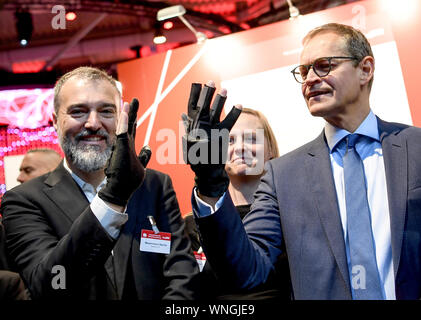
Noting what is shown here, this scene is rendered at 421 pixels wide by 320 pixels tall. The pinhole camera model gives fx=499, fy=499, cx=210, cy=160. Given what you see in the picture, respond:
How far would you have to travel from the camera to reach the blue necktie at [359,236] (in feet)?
4.85

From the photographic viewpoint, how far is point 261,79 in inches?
154

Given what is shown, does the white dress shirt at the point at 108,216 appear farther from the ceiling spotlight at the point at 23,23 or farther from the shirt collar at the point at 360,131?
the ceiling spotlight at the point at 23,23

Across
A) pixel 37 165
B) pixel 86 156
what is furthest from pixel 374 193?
pixel 37 165

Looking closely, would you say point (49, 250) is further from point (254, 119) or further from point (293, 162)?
point (254, 119)

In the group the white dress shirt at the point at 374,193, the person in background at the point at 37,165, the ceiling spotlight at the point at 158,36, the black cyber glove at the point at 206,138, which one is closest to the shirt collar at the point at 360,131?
the white dress shirt at the point at 374,193

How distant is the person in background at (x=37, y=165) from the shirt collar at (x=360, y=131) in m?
2.52

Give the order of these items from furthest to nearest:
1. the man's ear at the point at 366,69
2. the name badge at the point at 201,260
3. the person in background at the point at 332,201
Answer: the name badge at the point at 201,260, the man's ear at the point at 366,69, the person in background at the point at 332,201

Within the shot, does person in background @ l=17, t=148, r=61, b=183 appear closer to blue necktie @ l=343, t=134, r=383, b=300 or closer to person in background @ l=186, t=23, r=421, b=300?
person in background @ l=186, t=23, r=421, b=300

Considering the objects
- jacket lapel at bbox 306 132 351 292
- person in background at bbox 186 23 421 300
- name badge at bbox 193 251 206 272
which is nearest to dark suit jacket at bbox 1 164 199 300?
name badge at bbox 193 251 206 272

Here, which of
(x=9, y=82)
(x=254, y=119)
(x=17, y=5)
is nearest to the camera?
(x=254, y=119)

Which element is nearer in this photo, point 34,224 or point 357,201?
point 357,201
